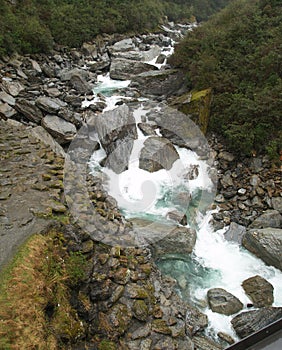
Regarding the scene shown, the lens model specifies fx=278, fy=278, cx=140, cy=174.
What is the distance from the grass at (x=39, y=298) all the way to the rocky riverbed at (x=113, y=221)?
246 mm

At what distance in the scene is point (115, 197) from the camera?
803 cm

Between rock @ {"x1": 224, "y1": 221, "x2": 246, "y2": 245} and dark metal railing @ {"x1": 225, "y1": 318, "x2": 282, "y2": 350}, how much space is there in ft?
18.2

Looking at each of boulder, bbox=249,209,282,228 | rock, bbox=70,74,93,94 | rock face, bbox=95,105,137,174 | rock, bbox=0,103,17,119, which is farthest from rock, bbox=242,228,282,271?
rock, bbox=70,74,93,94

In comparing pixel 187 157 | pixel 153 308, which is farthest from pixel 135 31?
pixel 153 308

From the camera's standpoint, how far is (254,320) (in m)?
5.02

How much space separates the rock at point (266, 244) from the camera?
6.30 metres

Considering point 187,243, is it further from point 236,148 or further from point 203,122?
point 203,122

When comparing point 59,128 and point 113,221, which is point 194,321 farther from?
point 59,128

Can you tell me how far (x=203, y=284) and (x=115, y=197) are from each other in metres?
3.38

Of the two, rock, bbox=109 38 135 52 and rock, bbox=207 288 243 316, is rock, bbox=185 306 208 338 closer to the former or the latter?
rock, bbox=207 288 243 316

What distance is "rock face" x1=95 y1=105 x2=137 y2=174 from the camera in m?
9.03

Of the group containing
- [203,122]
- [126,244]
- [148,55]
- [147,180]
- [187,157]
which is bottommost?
[126,244]

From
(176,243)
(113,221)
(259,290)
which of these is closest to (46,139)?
(113,221)

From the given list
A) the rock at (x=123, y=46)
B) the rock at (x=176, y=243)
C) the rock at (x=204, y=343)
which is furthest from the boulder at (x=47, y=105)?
the rock at (x=123, y=46)
